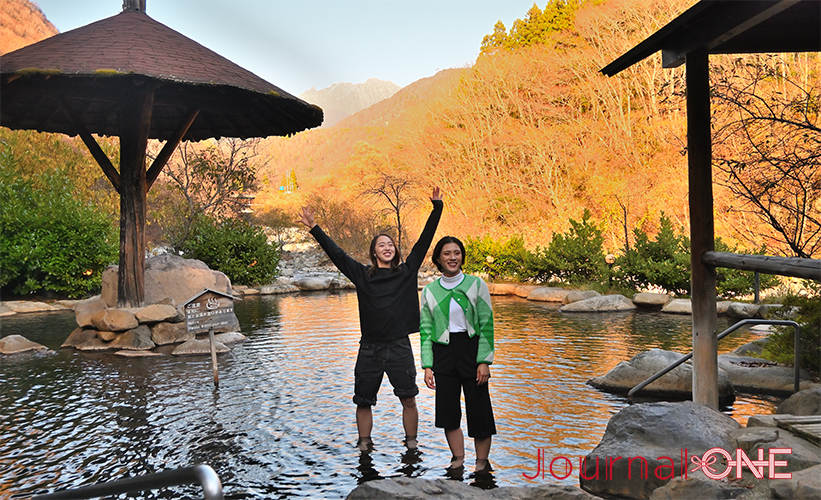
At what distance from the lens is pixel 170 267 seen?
38.4 feet

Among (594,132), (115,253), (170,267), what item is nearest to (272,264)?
(115,253)

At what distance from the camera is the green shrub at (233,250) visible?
19484 millimetres

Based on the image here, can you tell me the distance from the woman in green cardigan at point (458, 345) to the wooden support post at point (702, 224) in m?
1.71

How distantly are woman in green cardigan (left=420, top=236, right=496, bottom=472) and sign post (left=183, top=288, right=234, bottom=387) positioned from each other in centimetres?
362

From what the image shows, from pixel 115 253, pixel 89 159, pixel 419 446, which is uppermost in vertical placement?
pixel 89 159

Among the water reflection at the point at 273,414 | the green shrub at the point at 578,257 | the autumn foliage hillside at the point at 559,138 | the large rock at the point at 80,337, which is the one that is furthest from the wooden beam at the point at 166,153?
the autumn foliage hillside at the point at 559,138

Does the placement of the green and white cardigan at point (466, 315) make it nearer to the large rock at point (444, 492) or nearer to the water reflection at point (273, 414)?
the water reflection at point (273, 414)

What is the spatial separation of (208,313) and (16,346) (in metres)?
4.44

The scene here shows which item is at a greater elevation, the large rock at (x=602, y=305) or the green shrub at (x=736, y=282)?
the green shrub at (x=736, y=282)

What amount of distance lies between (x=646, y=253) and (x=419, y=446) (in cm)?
1175

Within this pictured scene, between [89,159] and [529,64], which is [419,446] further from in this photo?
[89,159]

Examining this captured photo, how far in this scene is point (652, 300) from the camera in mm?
13594

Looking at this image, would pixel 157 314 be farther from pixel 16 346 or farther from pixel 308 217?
pixel 308 217

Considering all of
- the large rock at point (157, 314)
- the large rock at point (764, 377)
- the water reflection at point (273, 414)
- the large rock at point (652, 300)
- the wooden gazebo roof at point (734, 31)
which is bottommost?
the water reflection at point (273, 414)
